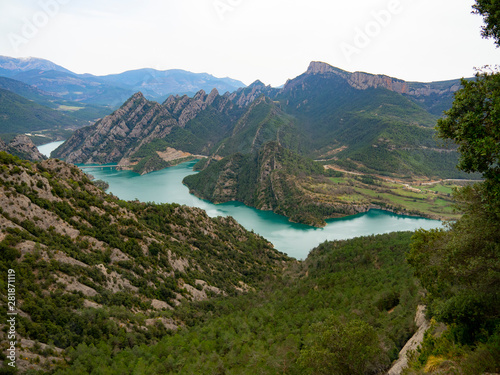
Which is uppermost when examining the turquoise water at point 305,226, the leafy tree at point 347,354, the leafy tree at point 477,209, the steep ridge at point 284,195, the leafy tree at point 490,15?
the leafy tree at point 490,15

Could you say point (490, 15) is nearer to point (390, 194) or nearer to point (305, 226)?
point (305, 226)

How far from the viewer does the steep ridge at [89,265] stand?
30641 millimetres

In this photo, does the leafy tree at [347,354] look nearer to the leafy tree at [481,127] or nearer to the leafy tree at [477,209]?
the leafy tree at [477,209]

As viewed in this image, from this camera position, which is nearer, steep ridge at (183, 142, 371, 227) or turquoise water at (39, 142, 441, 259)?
turquoise water at (39, 142, 441, 259)

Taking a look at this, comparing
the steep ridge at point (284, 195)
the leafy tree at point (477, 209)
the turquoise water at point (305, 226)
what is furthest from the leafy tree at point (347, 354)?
the steep ridge at point (284, 195)

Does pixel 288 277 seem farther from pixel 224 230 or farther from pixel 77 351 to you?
pixel 77 351

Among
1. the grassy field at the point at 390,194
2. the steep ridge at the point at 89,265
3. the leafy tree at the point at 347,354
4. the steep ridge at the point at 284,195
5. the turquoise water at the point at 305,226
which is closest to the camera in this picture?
the leafy tree at the point at 347,354

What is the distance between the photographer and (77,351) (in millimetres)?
27906

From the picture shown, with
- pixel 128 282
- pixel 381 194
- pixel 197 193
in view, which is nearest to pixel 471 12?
pixel 128 282

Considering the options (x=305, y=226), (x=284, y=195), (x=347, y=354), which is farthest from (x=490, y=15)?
(x=284, y=195)

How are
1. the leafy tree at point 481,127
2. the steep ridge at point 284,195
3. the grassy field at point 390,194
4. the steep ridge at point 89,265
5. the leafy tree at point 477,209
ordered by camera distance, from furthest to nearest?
the steep ridge at point 284,195 < the grassy field at point 390,194 < the steep ridge at point 89,265 < the leafy tree at point 477,209 < the leafy tree at point 481,127

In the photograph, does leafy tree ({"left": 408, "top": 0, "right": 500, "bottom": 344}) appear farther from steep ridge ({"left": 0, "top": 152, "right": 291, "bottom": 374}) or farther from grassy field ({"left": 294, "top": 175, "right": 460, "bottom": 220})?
grassy field ({"left": 294, "top": 175, "right": 460, "bottom": 220})

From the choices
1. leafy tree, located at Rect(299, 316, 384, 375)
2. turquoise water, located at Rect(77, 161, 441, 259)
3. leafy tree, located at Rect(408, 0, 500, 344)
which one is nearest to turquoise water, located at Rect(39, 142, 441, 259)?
turquoise water, located at Rect(77, 161, 441, 259)

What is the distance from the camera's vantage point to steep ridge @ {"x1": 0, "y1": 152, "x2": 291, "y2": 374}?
30.6 meters
